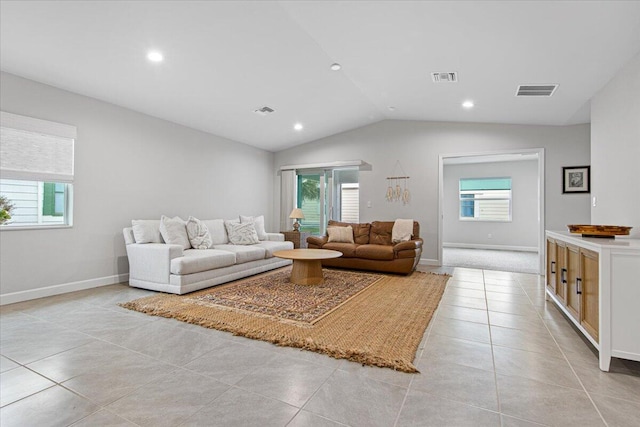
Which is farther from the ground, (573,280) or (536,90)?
(536,90)

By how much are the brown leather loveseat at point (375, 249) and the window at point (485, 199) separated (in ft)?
14.2

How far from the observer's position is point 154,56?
3451 millimetres

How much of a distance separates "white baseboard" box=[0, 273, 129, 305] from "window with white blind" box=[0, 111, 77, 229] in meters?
0.74

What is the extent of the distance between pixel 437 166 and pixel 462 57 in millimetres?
2804

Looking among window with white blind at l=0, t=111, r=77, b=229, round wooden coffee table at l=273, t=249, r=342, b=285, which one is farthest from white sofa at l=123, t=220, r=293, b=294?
window with white blind at l=0, t=111, r=77, b=229

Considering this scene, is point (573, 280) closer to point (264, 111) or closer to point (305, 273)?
point (305, 273)

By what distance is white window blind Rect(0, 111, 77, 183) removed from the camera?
3.40 metres

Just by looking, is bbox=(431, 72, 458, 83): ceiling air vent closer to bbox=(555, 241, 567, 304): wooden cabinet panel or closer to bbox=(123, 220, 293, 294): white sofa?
bbox=(555, 241, 567, 304): wooden cabinet panel

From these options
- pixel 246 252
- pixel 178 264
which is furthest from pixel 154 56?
pixel 246 252

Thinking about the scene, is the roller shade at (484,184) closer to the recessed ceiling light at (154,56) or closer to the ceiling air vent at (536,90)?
the ceiling air vent at (536,90)

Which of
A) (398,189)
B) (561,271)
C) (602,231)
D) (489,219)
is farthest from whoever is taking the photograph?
(489,219)

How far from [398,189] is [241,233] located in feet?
10.4

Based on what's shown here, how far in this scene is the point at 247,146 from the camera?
6863mm

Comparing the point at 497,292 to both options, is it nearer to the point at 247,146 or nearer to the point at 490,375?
the point at 490,375
